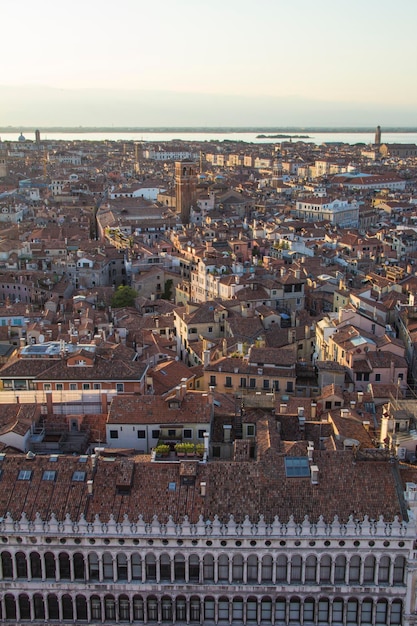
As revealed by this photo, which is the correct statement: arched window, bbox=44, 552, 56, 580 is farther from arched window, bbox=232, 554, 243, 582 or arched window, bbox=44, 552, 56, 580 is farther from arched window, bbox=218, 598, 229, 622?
arched window, bbox=232, 554, 243, 582

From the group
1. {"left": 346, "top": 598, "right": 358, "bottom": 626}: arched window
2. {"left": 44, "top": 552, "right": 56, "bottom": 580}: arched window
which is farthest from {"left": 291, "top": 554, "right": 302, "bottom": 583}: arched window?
{"left": 44, "top": 552, "right": 56, "bottom": 580}: arched window

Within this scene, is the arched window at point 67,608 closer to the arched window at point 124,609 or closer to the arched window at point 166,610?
the arched window at point 124,609

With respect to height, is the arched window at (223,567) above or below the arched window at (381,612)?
above

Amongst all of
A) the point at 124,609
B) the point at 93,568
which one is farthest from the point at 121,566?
the point at 124,609

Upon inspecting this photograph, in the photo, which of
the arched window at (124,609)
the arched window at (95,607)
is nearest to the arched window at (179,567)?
the arched window at (124,609)

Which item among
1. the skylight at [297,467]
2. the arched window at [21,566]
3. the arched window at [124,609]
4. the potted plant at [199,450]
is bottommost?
the arched window at [124,609]

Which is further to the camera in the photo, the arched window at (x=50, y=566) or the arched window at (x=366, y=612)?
the arched window at (x=366, y=612)
